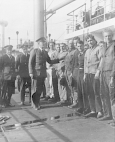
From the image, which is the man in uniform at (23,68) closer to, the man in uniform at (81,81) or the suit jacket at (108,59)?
the man in uniform at (81,81)

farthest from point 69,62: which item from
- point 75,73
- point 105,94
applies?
point 105,94

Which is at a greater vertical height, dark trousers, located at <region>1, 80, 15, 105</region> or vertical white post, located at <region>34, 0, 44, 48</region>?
vertical white post, located at <region>34, 0, 44, 48</region>

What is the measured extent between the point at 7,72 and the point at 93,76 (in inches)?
89.0

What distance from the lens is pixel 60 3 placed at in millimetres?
5992

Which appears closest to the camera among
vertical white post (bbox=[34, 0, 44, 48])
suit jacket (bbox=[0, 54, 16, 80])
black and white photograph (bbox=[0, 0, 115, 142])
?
black and white photograph (bbox=[0, 0, 115, 142])

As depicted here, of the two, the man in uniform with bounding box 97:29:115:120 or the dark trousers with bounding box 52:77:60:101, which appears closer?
the man in uniform with bounding box 97:29:115:120

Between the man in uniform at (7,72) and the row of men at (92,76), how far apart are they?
1242 millimetres

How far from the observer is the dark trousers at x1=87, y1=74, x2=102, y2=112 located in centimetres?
389

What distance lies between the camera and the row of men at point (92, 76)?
11.4 feet

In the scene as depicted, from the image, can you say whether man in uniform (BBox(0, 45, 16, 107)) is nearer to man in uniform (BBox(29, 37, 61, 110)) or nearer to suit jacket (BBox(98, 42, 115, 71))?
man in uniform (BBox(29, 37, 61, 110))

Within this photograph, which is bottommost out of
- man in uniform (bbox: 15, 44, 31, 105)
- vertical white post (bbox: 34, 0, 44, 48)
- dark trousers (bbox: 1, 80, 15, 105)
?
dark trousers (bbox: 1, 80, 15, 105)

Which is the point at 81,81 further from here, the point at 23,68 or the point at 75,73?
the point at 23,68

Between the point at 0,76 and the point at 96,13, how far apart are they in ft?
15.0

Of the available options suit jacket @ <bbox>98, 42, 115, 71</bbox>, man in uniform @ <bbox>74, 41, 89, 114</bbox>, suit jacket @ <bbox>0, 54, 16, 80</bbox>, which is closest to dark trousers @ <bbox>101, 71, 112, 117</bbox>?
suit jacket @ <bbox>98, 42, 115, 71</bbox>
